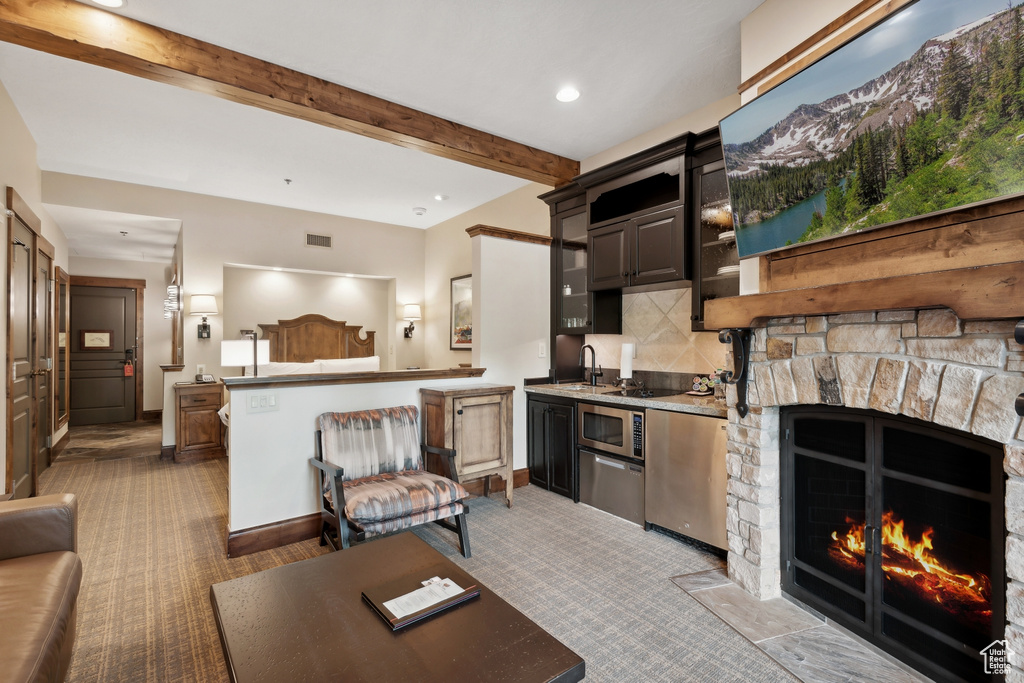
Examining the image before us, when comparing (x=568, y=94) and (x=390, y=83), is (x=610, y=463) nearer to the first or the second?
(x=568, y=94)

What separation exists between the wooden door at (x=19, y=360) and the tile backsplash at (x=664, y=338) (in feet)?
14.3

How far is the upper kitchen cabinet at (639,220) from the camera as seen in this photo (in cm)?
324

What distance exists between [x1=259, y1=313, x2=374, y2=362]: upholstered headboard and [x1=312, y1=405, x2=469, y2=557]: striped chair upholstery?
12.0ft

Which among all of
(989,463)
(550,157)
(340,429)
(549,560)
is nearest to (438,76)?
(550,157)

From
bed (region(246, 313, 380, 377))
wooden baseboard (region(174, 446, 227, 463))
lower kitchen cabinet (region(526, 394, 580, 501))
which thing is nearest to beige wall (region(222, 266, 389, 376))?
bed (region(246, 313, 380, 377))

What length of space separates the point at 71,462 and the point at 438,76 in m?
5.49

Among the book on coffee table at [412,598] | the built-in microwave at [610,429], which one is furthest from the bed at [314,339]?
the book on coffee table at [412,598]

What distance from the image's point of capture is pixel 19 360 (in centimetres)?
361

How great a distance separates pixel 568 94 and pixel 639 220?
3.22ft

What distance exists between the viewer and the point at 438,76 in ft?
10.1

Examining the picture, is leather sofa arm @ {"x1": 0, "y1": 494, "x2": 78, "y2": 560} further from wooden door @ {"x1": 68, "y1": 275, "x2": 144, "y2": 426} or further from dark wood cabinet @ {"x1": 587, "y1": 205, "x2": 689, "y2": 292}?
wooden door @ {"x1": 68, "y1": 275, "x2": 144, "y2": 426}

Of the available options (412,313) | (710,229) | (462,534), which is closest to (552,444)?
(462,534)

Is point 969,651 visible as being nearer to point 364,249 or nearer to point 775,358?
point 775,358

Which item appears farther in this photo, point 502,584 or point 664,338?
point 664,338
